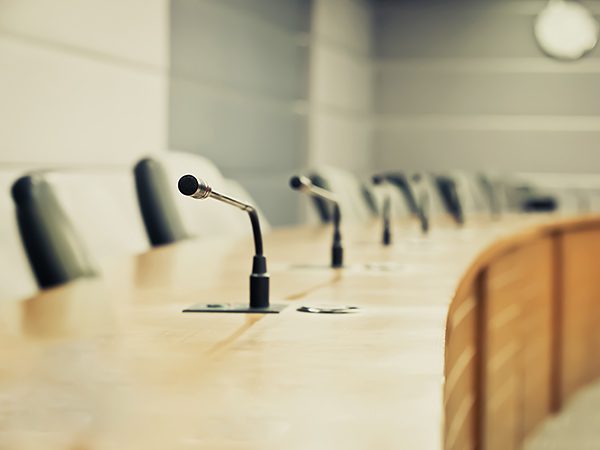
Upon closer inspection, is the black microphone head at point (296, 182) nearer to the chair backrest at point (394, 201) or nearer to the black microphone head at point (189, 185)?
the black microphone head at point (189, 185)

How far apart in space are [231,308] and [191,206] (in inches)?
63.2

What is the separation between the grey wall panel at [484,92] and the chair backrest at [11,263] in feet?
21.7

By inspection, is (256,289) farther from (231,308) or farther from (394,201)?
(394,201)

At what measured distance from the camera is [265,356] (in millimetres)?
960

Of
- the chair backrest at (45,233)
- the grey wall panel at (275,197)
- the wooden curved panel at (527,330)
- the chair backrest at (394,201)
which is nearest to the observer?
the chair backrest at (45,233)

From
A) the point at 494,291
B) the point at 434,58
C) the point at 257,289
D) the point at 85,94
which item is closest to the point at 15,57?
the point at 85,94

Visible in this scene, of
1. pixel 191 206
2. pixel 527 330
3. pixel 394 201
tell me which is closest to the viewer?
pixel 191 206

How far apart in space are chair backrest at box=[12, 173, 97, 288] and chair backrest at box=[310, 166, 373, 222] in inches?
84.2

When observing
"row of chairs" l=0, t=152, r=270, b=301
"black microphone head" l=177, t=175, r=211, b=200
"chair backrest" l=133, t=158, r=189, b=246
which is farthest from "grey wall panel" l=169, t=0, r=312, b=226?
"black microphone head" l=177, t=175, r=211, b=200

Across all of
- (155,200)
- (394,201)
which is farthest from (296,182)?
(394,201)

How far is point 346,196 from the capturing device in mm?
4203

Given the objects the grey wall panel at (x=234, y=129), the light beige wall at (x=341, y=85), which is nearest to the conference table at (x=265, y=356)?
the grey wall panel at (x=234, y=129)

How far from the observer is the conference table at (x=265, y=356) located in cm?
67

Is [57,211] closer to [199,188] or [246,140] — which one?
[199,188]
